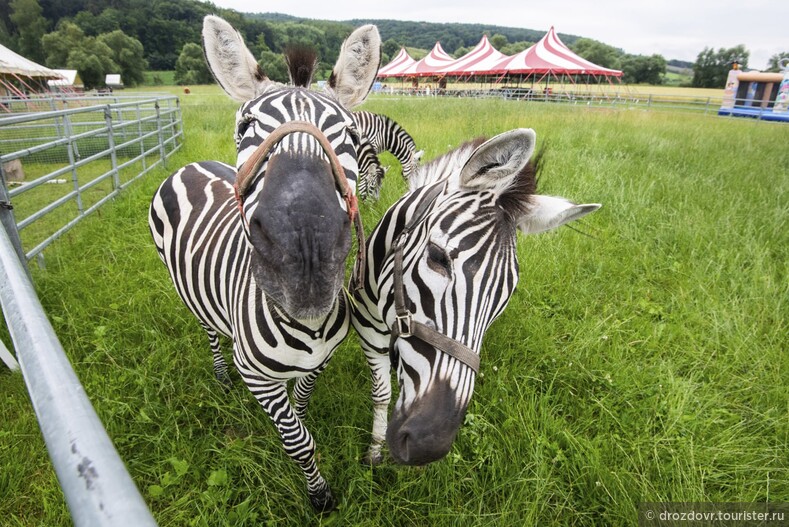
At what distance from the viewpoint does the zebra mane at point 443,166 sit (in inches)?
70.8

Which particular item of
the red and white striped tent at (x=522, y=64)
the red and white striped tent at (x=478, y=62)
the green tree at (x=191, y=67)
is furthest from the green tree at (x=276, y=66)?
the green tree at (x=191, y=67)

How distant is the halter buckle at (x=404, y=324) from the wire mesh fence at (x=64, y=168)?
3.62 meters

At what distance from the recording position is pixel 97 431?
56 cm

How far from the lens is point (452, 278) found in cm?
137

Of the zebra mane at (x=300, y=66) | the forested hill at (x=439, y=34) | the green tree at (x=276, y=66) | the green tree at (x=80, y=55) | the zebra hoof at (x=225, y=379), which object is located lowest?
the zebra hoof at (x=225, y=379)

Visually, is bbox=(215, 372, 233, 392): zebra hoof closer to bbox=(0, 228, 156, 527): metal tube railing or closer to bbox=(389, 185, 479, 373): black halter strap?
bbox=(389, 185, 479, 373): black halter strap

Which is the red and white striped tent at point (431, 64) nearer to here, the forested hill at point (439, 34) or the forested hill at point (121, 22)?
the forested hill at point (121, 22)

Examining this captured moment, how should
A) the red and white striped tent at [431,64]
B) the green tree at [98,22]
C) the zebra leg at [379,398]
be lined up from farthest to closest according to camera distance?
the green tree at [98,22] → the red and white striped tent at [431,64] → the zebra leg at [379,398]

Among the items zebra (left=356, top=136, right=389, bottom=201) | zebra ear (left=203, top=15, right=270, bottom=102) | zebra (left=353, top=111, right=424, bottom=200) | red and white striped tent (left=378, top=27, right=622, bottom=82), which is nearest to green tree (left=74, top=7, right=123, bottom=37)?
red and white striped tent (left=378, top=27, right=622, bottom=82)

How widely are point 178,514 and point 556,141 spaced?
9389 millimetres

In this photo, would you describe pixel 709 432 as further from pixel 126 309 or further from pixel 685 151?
pixel 685 151

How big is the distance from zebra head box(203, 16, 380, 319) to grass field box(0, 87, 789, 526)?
144 cm

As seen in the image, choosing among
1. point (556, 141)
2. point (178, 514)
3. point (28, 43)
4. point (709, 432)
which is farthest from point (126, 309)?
point (28, 43)

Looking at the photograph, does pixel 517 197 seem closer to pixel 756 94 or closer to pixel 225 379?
pixel 225 379
